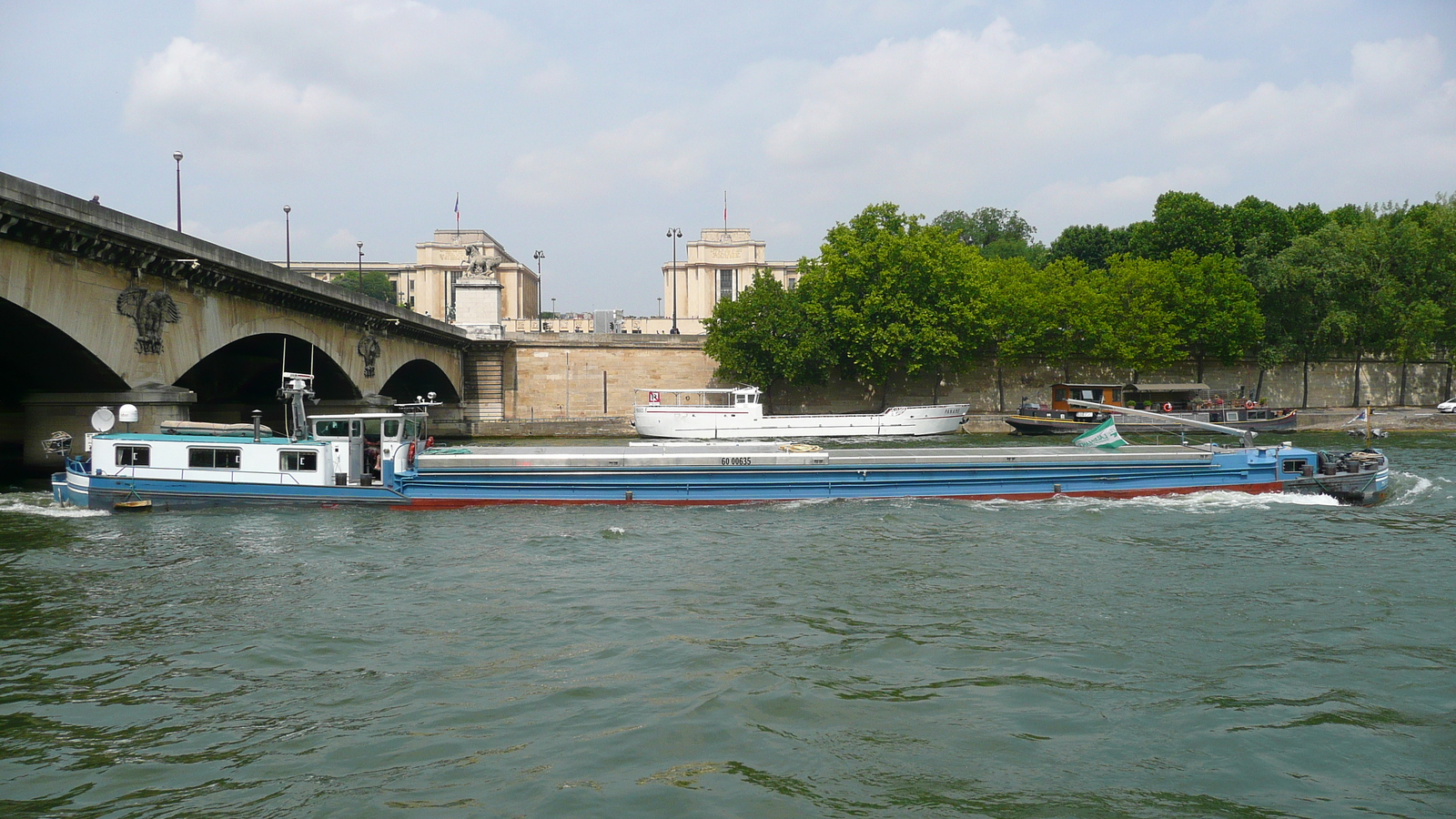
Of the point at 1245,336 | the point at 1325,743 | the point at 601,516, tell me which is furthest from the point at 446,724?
the point at 1245,336

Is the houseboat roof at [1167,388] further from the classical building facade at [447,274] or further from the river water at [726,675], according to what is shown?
the classical building facade at [447,274]

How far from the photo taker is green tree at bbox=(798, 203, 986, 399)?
5250 cm

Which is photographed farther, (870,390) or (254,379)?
(870,390)

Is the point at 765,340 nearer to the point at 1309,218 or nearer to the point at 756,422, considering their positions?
the point at 756,422

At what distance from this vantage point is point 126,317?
21406 mm

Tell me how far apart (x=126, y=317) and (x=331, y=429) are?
16.8 feet

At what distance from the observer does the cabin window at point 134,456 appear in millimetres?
21281

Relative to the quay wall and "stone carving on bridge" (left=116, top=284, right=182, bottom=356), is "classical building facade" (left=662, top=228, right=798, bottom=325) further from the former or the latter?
"stone carving on bridge" (left=116, top=284, right=182, bottom=356)

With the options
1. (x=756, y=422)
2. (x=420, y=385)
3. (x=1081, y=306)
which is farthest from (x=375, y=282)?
(x=1081, y=306)

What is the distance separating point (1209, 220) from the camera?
203ft

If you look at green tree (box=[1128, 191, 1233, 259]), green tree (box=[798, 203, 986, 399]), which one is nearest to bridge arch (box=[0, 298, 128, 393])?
green tree (box=[798, 203, 986, 399])

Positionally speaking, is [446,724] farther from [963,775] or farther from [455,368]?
[455,368]

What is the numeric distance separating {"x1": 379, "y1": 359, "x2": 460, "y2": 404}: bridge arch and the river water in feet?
101

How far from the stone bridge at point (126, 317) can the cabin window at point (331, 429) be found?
3.63 m
